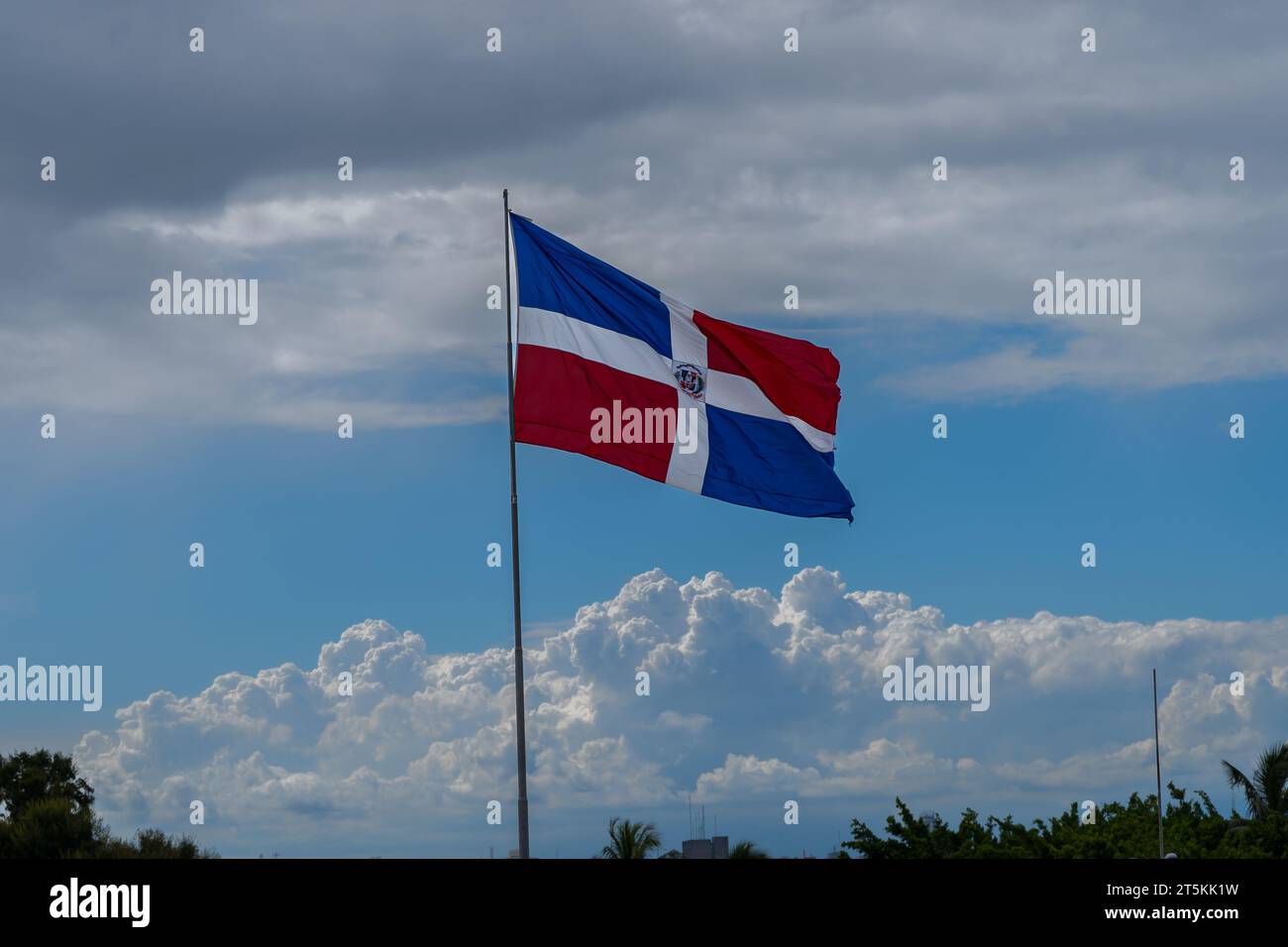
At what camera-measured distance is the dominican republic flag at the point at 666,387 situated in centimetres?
2441

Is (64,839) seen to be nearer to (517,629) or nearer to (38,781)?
(38,781)

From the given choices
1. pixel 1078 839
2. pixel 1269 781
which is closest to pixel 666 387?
pixel 1078 839

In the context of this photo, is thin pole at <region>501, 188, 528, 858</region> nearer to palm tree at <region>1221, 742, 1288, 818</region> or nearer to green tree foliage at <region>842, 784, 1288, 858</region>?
green tree foliage at <region>842, 784, 1288, 858</region>

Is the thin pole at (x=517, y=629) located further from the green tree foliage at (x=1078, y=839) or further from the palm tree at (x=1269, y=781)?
the palm tree at (x=1269, y=781)

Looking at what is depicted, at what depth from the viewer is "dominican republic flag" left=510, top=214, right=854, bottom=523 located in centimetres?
2441

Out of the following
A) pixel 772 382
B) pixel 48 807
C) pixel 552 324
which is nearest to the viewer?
pixel 552 324

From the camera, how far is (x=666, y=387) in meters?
25.5

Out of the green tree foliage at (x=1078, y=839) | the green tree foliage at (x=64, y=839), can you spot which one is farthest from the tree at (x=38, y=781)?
the green tree foliage at (x=1078, y=839)
